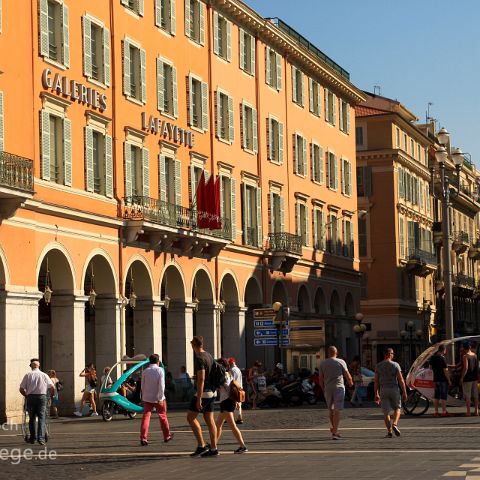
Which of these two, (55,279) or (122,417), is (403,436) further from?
(55,279)

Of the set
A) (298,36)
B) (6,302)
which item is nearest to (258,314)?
(6,302)

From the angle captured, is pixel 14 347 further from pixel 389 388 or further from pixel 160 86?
pixel 160 86

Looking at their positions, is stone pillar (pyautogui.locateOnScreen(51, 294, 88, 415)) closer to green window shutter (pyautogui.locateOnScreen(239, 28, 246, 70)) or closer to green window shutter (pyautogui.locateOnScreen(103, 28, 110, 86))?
green window shutter (pyautogui.locateOnScreen(103, 28, 110, 86))

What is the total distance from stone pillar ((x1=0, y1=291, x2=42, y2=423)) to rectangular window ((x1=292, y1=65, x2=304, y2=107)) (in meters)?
30.0

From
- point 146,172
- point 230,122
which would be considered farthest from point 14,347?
point 230,122

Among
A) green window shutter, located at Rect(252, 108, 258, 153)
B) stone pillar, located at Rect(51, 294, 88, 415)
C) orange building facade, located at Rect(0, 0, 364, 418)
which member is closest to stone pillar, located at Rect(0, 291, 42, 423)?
orange building facade, located at Rect(0, 0, 364, 418)

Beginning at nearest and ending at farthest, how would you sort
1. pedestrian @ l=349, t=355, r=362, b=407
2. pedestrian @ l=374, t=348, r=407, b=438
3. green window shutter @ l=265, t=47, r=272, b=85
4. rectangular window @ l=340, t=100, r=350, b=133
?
pedestrian @ l=374, t=348, r=407, b=438 → pedestrian @ l=349, t=355, r=362, b=407 → green window shutter @ l=265, t=47, r=272, b=85 → rectangular window @ l=340, t=100, r=350, b=133

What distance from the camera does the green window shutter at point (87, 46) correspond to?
43.8 metres

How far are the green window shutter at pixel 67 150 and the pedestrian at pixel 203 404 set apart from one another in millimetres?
19753

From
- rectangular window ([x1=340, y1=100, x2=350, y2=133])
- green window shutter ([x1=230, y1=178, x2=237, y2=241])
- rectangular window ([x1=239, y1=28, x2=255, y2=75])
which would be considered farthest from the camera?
rectangular window ([x1=340, y1=100, x2=350, y2=133])

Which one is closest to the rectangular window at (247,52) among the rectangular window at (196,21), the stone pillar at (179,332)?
the rectangular window at (196,21)

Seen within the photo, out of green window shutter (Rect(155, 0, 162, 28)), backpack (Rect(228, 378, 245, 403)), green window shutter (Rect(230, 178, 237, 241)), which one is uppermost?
green window shutter (Rect(155, 0, 162, 28))

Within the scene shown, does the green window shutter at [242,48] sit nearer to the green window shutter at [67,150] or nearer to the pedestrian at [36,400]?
the green window shutter at [67,150]

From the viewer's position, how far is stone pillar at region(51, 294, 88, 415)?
139ft
